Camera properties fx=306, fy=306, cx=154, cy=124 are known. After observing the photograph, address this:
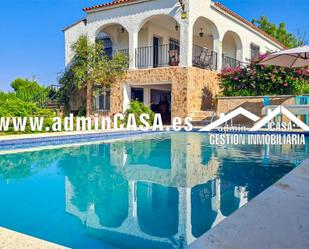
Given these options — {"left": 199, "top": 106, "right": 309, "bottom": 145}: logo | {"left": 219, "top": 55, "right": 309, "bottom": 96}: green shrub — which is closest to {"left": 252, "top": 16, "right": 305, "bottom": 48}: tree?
{"left": 219, "top": 55, "right": 309, "bottom": 96}: green shrub

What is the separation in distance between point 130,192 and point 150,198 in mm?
455

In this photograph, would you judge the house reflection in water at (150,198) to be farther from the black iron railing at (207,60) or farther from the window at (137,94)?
the window at (137,94)

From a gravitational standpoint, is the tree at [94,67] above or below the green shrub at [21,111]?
above

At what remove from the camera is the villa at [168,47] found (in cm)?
1573

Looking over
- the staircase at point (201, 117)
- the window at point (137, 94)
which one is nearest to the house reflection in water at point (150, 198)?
the staircase at point (201, 117)

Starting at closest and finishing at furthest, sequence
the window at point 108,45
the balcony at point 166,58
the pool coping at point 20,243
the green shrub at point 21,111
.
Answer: the pool coping at point 20,243, the green shrub at point 21,111, the balcony at point 166,58, the window at point 108,45

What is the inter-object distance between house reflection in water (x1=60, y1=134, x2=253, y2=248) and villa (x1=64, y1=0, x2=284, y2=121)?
8.90 metres

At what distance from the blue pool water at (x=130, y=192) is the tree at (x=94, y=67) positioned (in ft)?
30.5

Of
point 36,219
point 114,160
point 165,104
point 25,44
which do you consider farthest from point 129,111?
point 25,44

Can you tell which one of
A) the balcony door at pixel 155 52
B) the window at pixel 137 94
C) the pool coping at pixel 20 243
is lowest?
the pool coping at pixel 20 243

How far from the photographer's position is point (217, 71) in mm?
17984

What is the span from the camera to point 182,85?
15.7 m

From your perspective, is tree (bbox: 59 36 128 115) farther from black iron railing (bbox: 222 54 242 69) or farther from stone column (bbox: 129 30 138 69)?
black iron railing (bbox: 222 54 242 69)

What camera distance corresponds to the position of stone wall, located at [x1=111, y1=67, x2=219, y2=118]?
15680 millimetres
